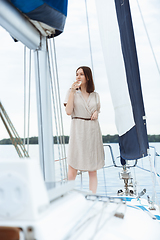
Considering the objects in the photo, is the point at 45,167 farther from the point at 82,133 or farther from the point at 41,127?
the point at 82,133

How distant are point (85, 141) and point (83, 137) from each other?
27 millimetres

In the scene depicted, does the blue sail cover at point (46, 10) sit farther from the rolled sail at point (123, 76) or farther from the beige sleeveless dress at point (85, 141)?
the beige sleeveless dress at point (85, 141)

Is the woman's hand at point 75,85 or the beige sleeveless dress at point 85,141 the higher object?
the woman's hand at point 75,85

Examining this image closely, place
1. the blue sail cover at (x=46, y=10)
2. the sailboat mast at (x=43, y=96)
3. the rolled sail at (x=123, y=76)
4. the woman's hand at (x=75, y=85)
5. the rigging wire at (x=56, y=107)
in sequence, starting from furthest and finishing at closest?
1. the woman's hand at (x=75, y=85)
2. the rolled sail at (x=123, y=76)
3. the rigging wire at (x=56, y=107)
4. the sailboat mast at (x=43, y=96)
5. the blue sail cover at (x=46, y=10)

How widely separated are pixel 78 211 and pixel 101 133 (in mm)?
1017

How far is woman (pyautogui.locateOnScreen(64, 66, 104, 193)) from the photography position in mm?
1401

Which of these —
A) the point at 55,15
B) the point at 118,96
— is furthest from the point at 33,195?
the point at 118,96

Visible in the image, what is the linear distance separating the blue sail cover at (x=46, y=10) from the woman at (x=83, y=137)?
1.50ft

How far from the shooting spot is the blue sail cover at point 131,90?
4.23 feet

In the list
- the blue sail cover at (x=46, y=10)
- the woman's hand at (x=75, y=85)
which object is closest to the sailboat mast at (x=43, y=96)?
the blue sail cover at (x=46, y=10)

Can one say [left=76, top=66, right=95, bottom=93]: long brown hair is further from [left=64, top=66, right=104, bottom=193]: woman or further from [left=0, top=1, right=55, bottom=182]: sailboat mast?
[left=0, top=1, right=55, bottom=182]: sailboat mast

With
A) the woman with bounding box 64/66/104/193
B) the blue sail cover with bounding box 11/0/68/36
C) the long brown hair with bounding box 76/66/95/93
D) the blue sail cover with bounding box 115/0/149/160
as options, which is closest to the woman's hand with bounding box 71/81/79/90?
the woman with bounding box 64/66/104/193

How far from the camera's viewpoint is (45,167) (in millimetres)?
966

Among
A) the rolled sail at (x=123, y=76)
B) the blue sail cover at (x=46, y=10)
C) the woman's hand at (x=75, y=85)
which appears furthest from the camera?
the woman's hand at (x=75, y=85)
